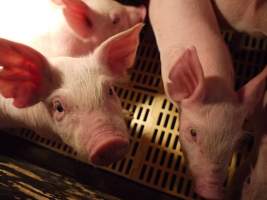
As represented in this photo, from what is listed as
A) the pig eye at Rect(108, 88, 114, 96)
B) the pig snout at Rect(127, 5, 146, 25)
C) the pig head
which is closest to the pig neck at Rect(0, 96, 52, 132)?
the pig eye at Rect(108, 88, 114, 96)

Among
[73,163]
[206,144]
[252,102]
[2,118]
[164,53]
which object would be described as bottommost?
[73,163]

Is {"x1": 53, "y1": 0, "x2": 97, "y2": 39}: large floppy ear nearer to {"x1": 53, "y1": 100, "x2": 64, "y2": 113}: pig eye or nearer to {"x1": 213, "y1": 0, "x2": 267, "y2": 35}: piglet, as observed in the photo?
{"x1": 53, "y1": 100, "x2": 64, "y2": 113}: pig eye

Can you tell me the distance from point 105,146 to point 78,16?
57 cm

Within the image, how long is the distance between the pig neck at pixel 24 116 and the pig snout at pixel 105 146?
0.23 m

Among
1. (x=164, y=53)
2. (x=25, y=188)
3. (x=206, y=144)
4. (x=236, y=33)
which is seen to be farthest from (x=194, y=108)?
(x=236, y=33)

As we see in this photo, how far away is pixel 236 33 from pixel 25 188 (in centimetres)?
123

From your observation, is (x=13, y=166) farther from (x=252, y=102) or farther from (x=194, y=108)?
(x=252, y=102)

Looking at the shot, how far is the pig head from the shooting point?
1.10 m

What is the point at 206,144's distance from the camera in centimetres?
111

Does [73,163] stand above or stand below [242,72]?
below

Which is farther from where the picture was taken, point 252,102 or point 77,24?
point 77,24

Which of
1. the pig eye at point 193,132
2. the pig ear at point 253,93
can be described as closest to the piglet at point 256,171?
the pig ear at point 253,93

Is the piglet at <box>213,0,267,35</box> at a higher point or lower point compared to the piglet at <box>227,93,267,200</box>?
higher

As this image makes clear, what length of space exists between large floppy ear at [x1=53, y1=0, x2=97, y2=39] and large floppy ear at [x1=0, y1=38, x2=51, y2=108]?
279 mm
